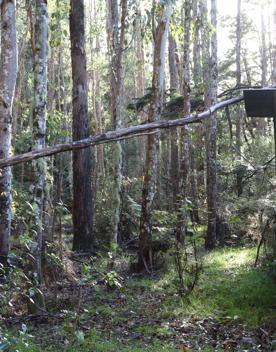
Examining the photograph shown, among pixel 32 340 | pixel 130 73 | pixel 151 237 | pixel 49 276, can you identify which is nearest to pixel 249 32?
pixel 130 73

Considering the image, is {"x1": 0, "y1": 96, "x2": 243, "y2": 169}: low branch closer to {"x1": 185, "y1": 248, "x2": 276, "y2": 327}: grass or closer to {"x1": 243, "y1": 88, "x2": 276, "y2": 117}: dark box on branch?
{"x1": 243, "y1": 88, "x2": 276, "y2": 117}: dark box on branch

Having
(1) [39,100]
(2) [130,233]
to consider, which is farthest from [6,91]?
(2) [130,233]

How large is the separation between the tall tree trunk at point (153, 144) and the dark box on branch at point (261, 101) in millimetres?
7747

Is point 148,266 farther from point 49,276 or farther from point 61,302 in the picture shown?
point 61,302

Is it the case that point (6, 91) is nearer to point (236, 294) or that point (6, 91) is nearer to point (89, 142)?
point (236, 294)

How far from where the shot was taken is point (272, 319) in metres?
8.12

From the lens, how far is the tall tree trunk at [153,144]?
11180 millimetres

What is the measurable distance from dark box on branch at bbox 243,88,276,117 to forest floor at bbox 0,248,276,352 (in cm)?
224

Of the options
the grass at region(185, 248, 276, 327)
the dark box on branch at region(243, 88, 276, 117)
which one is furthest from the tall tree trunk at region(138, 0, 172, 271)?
the dark box on branch at region(243, 88, 276, 117)

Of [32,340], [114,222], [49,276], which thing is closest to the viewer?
[32,340]

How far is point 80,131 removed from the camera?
47.1ft

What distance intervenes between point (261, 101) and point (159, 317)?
19.0ft

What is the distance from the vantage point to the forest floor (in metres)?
6.80

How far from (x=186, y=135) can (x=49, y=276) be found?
661cm
